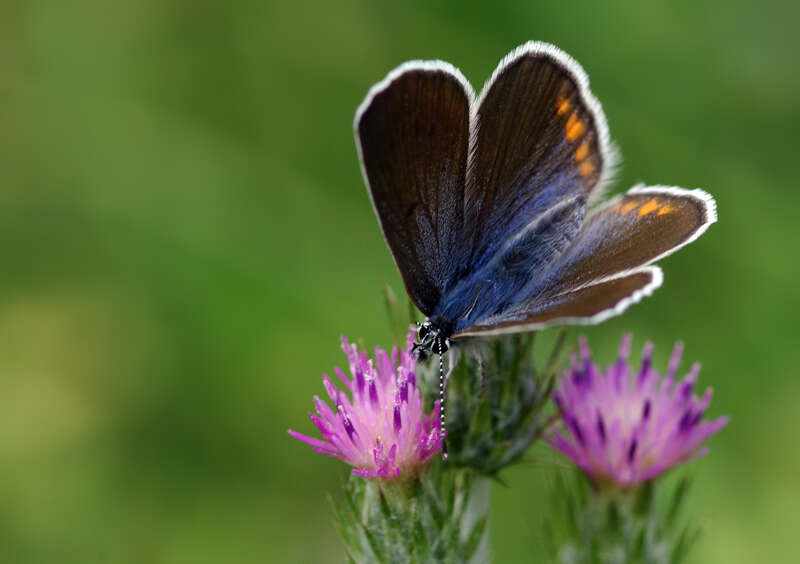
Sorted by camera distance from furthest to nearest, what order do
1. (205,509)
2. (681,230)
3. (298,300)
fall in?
(298,300)
(205,509)
(681,230)

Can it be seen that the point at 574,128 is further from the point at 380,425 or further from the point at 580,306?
the point at 380,425

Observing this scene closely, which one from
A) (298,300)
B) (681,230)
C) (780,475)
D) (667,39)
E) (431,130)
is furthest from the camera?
(667,39)

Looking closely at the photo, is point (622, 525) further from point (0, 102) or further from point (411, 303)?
point (0, 102)

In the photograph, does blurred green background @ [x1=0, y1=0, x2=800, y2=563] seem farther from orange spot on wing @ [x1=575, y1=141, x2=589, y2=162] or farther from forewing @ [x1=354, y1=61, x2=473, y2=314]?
forewing @ [x1=354, y1=61, x2=473, y2=314]

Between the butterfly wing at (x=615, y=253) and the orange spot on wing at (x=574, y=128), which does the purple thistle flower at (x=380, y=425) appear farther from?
the orange spot on wing at (x=574, y=128)

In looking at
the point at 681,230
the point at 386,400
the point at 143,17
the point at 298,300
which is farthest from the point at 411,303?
the point at 143,17

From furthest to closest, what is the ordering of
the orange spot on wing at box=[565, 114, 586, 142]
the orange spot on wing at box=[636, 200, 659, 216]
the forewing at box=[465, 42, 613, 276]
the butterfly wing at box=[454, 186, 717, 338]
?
the orange spot on wing at box=[565, 114, 586, 142]
the forewing at box=[465, 42, 613, 276]
the orange spot on wing at box=[636, 200, 659, 216]
the butterfly wing at box=[454, 186, 717, 338]

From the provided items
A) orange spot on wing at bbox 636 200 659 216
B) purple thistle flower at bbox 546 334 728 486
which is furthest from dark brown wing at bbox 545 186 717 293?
purple thistle flower at bbox 546 334 728 486
